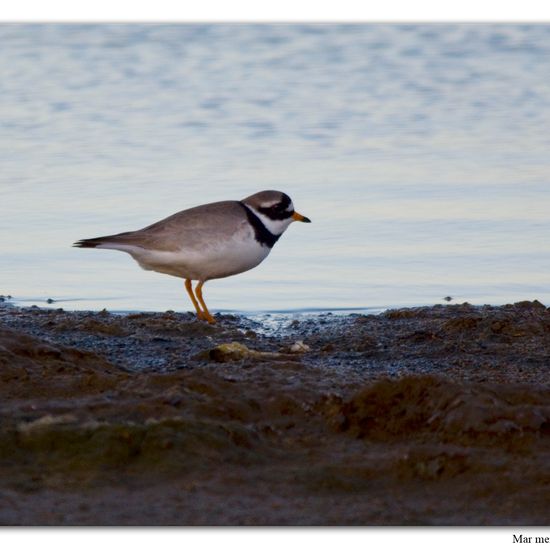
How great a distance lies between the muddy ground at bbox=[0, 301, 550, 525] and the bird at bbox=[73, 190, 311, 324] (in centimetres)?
154

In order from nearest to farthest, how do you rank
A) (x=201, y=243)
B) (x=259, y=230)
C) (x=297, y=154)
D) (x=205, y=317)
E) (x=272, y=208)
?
(x=205, y=317) → (x=201, y=243) → (x=259, y=230) → (x=272, y=208) → (x=297, y=154)

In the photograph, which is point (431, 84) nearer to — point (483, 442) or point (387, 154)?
point (387, 154)

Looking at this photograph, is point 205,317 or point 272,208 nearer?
point 205,317

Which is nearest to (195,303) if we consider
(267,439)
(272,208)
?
(272,208)

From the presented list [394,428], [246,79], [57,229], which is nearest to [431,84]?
[246,79]

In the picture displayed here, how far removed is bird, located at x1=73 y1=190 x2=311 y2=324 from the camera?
317 inches

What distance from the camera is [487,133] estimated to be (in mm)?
13070

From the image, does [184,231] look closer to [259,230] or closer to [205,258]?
[205,258]

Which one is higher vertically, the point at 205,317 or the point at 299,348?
the point at 205,317

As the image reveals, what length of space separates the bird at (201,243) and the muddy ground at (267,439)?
1537 mm

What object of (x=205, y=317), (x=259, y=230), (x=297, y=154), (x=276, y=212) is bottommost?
(x=205, y=317)

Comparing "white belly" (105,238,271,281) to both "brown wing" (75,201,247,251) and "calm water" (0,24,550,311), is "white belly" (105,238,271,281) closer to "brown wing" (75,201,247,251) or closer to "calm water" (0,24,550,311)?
"brown wing" (75,201,247,251)

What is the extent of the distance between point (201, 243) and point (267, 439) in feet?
10.8

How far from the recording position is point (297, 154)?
12.3 meters
